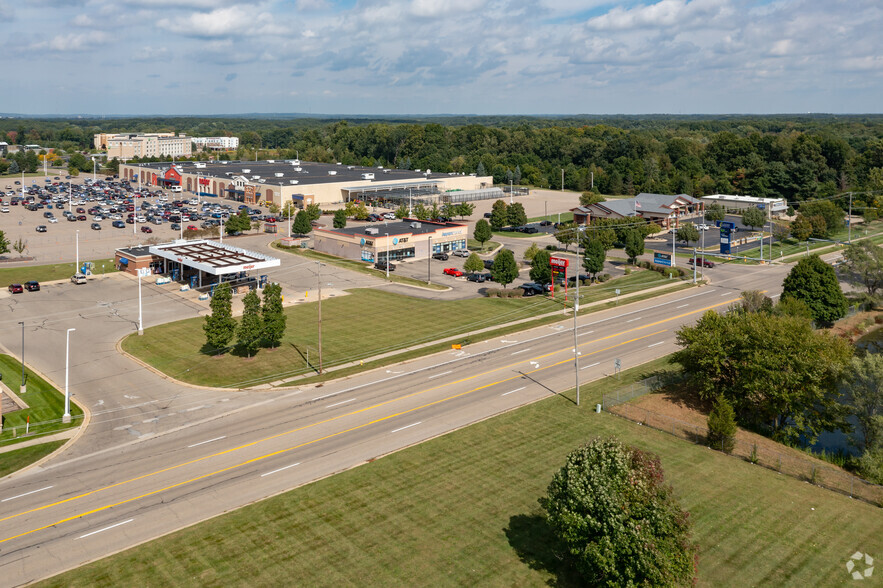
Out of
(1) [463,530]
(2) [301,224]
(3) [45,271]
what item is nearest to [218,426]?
(1) [463,530]

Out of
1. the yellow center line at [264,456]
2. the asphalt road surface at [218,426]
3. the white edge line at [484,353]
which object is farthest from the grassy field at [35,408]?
the white edge line at [484,353]

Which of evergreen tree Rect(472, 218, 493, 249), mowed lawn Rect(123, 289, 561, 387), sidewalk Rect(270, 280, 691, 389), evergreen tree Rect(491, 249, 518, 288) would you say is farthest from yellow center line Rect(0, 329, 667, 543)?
evergreen tree Rect(472, 218, 493, 249)

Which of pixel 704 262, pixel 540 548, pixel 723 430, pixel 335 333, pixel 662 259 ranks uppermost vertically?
pixel 662 259

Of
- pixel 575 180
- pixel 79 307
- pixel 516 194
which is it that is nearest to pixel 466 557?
pixel 79 307

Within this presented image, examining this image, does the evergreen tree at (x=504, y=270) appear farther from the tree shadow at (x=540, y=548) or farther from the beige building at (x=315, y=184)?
the beige building at (x=315, y=184)

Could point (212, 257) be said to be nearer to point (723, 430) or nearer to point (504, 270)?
point (504, 270)

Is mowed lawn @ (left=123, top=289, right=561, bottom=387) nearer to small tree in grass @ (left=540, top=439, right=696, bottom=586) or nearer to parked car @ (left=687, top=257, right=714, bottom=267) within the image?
parked car @ (left=687, top=257, right=714, bottom=267)

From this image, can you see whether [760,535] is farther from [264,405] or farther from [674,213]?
[674,213]
